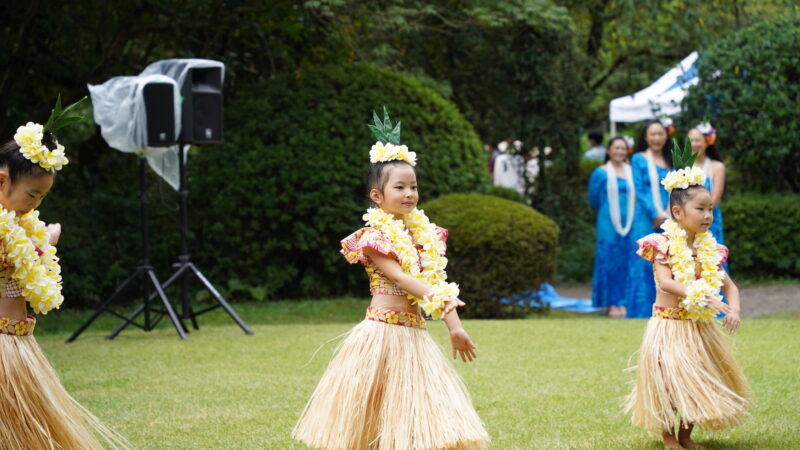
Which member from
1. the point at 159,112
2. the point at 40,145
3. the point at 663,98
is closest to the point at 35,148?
the point at 40,145

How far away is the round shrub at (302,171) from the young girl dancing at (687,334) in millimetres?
7120

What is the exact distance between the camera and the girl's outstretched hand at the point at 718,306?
462 cm

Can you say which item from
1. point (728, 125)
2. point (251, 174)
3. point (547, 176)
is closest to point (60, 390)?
point (251, 174)

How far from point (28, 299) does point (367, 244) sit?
1350mm

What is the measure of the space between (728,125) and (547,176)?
3.68m

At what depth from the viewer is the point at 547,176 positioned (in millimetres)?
16000

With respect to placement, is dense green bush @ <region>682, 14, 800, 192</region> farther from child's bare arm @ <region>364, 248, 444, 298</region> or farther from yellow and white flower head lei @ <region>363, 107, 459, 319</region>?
child's bare arm @ <region>364, 248, 444, 298</region>

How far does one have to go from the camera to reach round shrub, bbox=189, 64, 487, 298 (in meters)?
11.8

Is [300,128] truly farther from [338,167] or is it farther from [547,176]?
[547,176]

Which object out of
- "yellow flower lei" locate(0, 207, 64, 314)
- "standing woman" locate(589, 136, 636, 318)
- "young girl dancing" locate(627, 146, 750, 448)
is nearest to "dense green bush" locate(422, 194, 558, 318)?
"standing woman" locate(589, 136, 636, 318)

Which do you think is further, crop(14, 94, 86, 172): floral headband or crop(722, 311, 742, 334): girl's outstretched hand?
crop(722, 311, 742, 334): girl's outstretched hand

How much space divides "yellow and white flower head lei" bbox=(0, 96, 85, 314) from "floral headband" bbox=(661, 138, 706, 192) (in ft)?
8.93

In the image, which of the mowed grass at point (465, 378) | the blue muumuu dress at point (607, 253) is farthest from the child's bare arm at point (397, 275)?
the blue muumuu dress at point (607, 253)

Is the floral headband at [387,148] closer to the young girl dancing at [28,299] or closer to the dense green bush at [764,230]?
the young girl dancing at [28,299]
